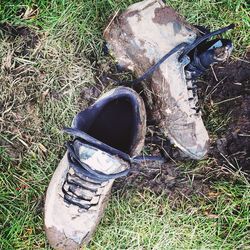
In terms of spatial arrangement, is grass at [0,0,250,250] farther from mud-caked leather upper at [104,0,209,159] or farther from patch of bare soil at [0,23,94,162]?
mud-caked leather upper at [104,0,209,159]

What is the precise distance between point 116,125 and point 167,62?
36 centimetres

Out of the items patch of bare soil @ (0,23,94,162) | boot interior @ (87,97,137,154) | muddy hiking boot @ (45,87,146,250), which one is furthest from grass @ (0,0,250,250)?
boot interior @ (87,97,137,154)

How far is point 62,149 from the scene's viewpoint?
7.12 feet

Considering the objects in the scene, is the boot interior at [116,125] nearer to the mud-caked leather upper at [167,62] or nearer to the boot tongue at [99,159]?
the boot tongue at [99,159]

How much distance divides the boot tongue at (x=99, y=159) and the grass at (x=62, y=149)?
358mm

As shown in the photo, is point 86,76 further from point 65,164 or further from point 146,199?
point 146,199

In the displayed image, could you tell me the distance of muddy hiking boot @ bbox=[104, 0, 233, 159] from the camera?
2049 millimetres

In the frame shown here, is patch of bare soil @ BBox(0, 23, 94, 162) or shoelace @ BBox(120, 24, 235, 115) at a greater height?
patch of bare soil @ BBox(0, 23, 94, 162)

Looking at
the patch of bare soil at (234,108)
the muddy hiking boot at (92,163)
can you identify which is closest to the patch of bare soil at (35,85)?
the muddy hiking boot at (92,163)

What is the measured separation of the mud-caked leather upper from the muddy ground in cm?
11

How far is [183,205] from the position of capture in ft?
7.12

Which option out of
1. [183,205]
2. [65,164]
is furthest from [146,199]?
[65,164]

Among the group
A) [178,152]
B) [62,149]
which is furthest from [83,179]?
[178,152]

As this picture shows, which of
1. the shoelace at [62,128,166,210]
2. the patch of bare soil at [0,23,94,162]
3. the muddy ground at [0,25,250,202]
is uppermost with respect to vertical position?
the patch of bare soil at [0,23,94,162]
